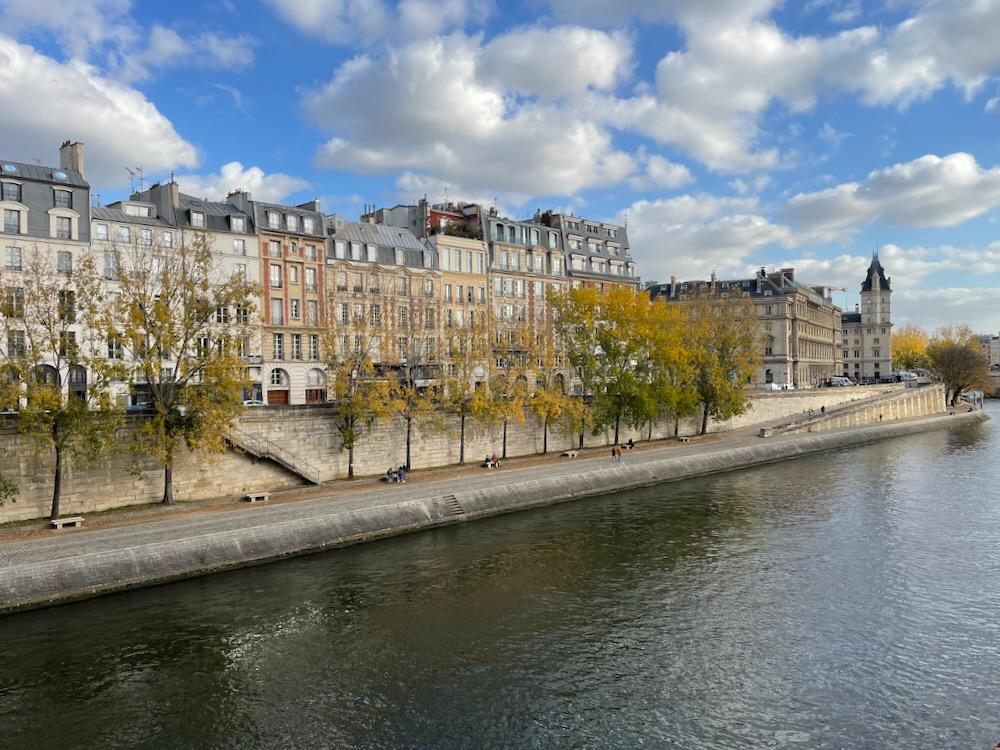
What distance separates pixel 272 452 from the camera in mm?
43000

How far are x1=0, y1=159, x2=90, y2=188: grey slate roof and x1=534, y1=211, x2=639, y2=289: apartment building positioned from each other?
51.0 m

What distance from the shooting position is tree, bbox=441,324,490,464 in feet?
167

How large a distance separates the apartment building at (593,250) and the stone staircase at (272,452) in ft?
162

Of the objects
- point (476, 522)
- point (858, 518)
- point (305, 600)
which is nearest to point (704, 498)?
point (858, 518)

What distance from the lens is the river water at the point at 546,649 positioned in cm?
1814

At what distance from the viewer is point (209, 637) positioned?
24.0m

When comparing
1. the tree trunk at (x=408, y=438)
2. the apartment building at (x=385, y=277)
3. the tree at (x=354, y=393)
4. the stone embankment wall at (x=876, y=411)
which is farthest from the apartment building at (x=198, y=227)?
the stone embankment wall at (x=876, y=411)

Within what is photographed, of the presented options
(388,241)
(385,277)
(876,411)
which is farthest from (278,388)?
(876,411)

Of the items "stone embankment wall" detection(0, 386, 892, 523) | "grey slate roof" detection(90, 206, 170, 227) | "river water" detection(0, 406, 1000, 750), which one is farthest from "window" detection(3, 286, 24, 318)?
"grey slate roof" detection(90, 206, 170, 227)

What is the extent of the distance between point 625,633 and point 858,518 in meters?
22.8

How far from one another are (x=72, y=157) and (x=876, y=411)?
322 feet

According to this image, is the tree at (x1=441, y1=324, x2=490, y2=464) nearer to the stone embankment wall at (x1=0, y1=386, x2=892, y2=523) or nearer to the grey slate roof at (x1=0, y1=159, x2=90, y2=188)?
the stone embankment wall at (x1=0, y1=386, x2=892, y2=523)

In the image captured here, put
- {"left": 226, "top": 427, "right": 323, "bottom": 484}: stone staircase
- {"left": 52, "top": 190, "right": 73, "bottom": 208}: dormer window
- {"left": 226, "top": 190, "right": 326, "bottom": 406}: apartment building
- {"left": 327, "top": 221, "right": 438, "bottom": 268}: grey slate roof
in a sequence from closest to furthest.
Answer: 1. {"left": 226, "top": 427, "right": 323, "bottom": 484}: stone staircase
2. {"left": 52, "top": 190, "right": 73, "bottom": 208}: dormer window
3. {"left": 226, "top": 190, "right": 326, "bottom": 406}: apartment building
4. {"left": 327, "top": 221, "right": 438, "bottom": 268}: grey slate roof

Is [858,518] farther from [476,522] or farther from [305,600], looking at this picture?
[305,600]
